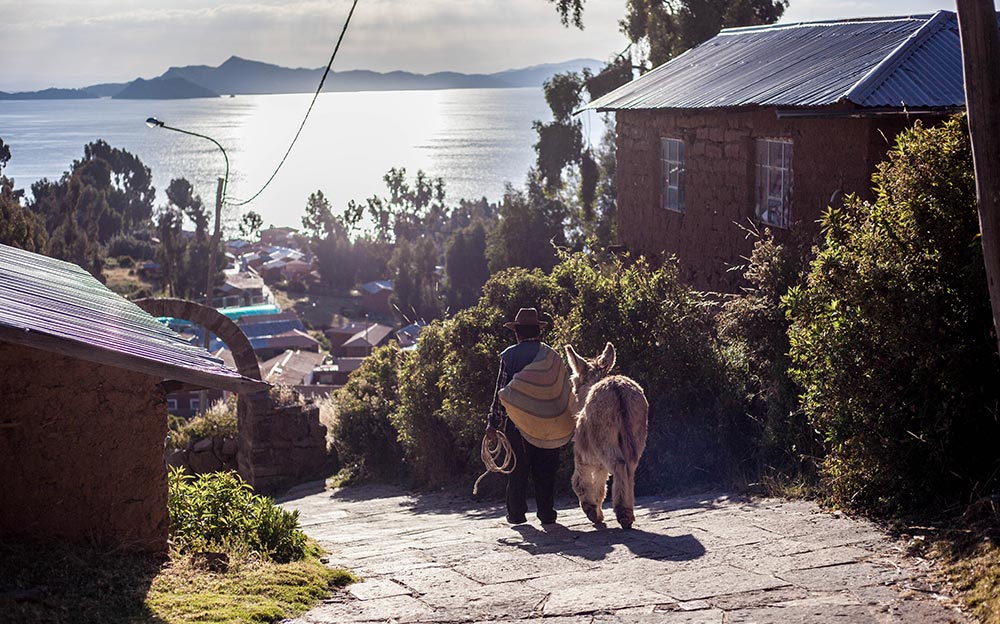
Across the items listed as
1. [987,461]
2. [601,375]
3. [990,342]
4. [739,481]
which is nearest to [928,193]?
[990,342]

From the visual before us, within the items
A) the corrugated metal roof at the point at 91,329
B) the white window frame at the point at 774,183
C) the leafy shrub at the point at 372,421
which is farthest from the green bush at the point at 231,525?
the white window frame at the point at 774,183

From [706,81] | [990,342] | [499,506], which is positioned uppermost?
[706,81]

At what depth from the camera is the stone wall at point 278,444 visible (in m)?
18.7

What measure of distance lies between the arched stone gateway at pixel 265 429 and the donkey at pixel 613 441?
1017 centimetres

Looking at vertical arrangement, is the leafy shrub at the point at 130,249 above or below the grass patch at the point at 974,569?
above

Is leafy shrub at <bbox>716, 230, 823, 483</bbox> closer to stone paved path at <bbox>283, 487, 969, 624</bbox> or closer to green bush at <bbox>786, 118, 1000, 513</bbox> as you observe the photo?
stone paved path at <bbox>283, 487, 969, 624</bbox>

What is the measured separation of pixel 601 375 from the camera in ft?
32.8

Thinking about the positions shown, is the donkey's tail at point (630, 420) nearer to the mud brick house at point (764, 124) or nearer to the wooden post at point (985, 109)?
the wooden post at point (985, 109)

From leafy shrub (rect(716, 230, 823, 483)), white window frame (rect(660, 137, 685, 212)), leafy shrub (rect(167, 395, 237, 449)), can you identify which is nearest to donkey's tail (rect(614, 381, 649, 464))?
leafy shrub (rect(716, 230, 823, 483))

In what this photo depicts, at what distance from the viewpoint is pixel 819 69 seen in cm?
1619

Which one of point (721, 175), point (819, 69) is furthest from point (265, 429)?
point (819, 69)

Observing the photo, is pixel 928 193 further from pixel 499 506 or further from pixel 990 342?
pixel 499 506

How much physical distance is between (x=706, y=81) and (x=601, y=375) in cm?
1062

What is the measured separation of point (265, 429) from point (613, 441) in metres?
10.9
